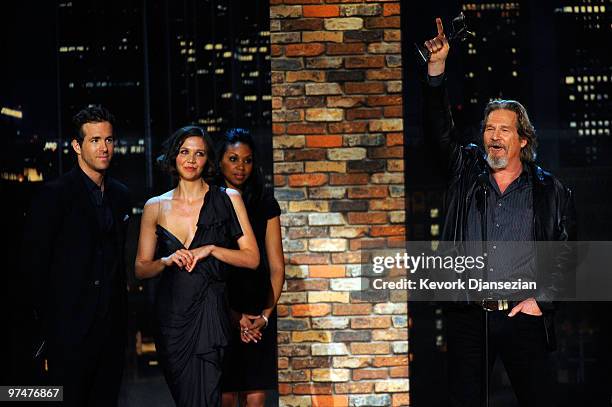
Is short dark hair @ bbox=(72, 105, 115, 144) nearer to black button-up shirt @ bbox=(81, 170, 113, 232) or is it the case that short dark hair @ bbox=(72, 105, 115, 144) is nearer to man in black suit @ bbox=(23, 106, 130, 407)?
man in black suit @ bbox=(23, 106, 130, 407)

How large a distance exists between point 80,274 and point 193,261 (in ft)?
1.65

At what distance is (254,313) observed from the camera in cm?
395

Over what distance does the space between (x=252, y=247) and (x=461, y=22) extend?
1301 mm

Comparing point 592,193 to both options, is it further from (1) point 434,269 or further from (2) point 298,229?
(2) point 298,229

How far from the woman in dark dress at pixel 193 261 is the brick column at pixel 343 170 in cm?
82

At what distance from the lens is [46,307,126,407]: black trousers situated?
3.41m

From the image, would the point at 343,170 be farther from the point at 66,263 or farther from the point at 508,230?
the point at 66,263

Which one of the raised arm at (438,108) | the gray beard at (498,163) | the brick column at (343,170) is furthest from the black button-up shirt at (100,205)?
the gray beard at (498,163)

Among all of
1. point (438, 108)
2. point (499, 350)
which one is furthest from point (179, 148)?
point (499, 350)

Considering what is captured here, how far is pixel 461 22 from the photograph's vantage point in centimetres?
340

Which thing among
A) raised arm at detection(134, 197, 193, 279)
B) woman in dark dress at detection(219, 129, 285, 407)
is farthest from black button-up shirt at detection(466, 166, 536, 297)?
raised arm at detection(134, 197, 193, 279)

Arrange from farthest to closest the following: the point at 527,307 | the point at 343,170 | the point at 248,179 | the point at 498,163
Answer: the point at 343,170, the point at 248,179, the point at 498,163, the point at 527,307

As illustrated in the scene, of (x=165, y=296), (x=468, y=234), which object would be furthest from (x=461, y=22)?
(x=165, y=296)

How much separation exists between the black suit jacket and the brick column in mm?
1157
